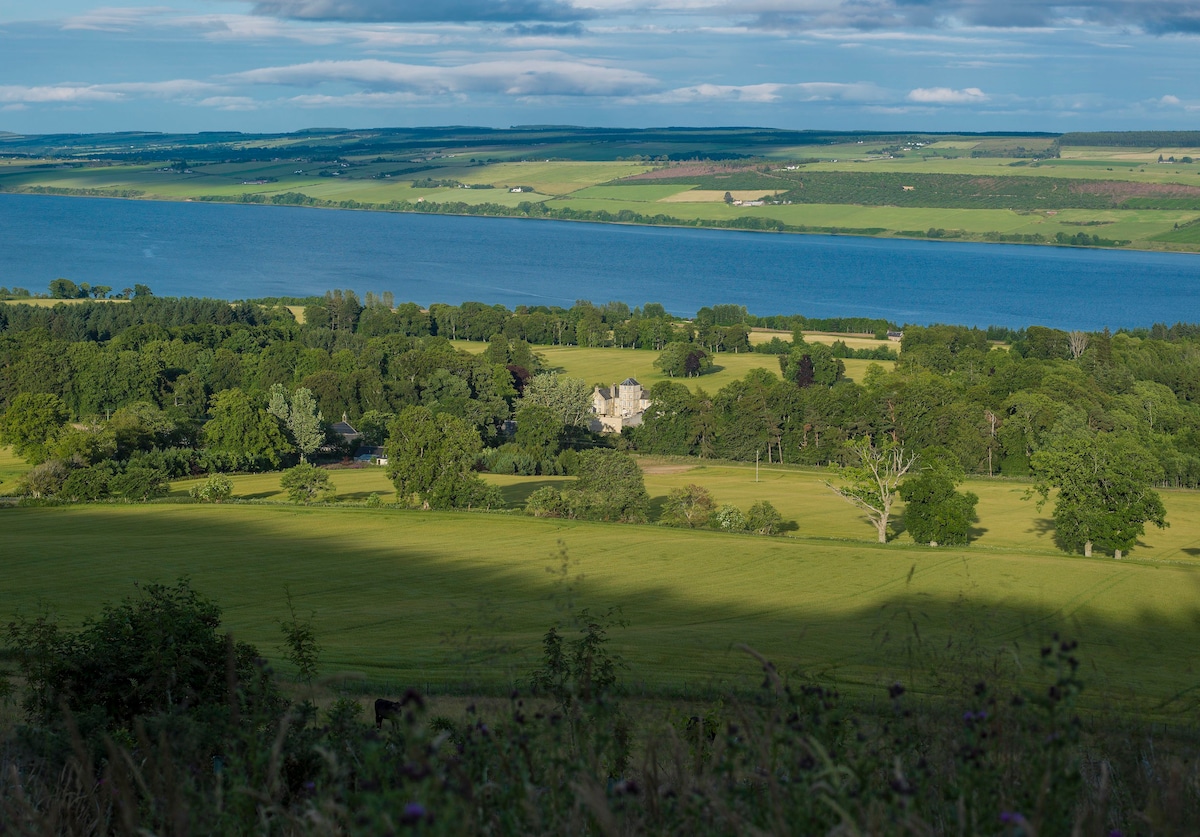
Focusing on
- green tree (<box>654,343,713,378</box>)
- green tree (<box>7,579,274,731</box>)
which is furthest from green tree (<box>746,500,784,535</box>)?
green tree (<box>654,343,713,378</box>)

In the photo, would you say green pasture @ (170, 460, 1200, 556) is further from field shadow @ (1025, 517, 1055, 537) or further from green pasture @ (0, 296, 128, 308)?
green pasture @ (0, 296, 128, 308)

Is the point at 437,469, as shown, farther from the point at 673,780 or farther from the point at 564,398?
the point at 673,780

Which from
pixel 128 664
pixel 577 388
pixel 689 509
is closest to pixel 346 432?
pixel 577 388

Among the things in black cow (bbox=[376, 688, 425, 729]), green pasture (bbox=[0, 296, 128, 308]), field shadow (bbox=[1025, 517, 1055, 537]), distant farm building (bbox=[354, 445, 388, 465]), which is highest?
black cow (bbox=[376, 688, 425, 729])

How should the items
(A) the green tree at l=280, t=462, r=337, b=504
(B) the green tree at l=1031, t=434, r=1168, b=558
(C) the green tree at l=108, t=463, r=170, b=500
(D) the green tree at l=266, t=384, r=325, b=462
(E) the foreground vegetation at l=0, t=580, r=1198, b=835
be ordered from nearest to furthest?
(E) the foreground vegetation at l=0, t=580, r=1198, b=835 → (B) the green tree at l=1031, t=434, r=1168, b=558 → (C) the green tree at l=108, t=463, r=170, b=500 → (A) the green tree at l=280, t=462, r=337, b=504 → (D) the green tree at l=266, t=384, r=325, b=462

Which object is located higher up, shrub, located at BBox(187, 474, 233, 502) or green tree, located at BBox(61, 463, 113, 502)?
green tree, located at BBox(61, 463, 113, 502)

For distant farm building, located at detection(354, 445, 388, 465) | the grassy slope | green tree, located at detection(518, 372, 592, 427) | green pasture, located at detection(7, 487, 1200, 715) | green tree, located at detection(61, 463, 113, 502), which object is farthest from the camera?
green tree, located at detection(518, 372, 592, 427)

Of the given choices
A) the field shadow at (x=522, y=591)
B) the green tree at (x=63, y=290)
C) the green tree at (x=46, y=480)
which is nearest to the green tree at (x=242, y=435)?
the green tree at (x=46, y=480)
